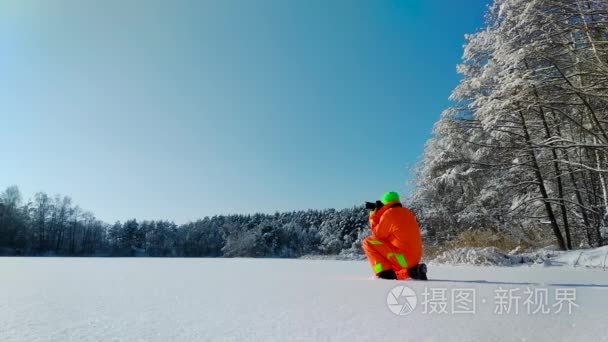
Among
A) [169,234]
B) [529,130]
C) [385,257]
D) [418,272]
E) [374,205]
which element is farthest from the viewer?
[169,234]

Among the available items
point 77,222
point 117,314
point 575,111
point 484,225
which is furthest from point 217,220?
point 117,314

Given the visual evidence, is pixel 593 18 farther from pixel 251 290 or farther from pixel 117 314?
pixel 117 314

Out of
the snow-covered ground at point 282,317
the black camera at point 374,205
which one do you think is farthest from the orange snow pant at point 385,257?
the snow-covered ground at point 282,317

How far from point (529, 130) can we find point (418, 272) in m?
11.0

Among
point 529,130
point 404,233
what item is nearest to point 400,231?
point 404,233

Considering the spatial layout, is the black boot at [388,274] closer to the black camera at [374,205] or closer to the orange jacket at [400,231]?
the orange jacket at [400,231]

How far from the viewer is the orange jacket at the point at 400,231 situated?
4020 millimetres

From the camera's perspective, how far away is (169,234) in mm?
70625

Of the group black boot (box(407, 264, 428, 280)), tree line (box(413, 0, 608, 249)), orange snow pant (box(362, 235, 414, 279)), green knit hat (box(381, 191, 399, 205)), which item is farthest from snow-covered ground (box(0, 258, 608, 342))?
tree line (box(413, 0, 608, 249))

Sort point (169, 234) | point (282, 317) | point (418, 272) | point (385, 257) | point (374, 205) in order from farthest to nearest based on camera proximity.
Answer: point (169, 234) < point (374, 205) < point (385, 257) < point (418, 272) < point (282, 317)

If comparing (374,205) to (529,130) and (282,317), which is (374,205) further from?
(529,130)

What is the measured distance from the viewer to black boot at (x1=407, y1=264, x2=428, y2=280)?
4.01 meters

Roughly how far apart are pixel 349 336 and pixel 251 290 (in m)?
1.82

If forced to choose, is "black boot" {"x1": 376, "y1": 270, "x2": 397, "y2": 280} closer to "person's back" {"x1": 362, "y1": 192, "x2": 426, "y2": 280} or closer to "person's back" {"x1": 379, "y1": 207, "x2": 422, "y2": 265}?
"person's back" {"x1": 362, "y1": 192, "x2": 426, "y2": 280}
